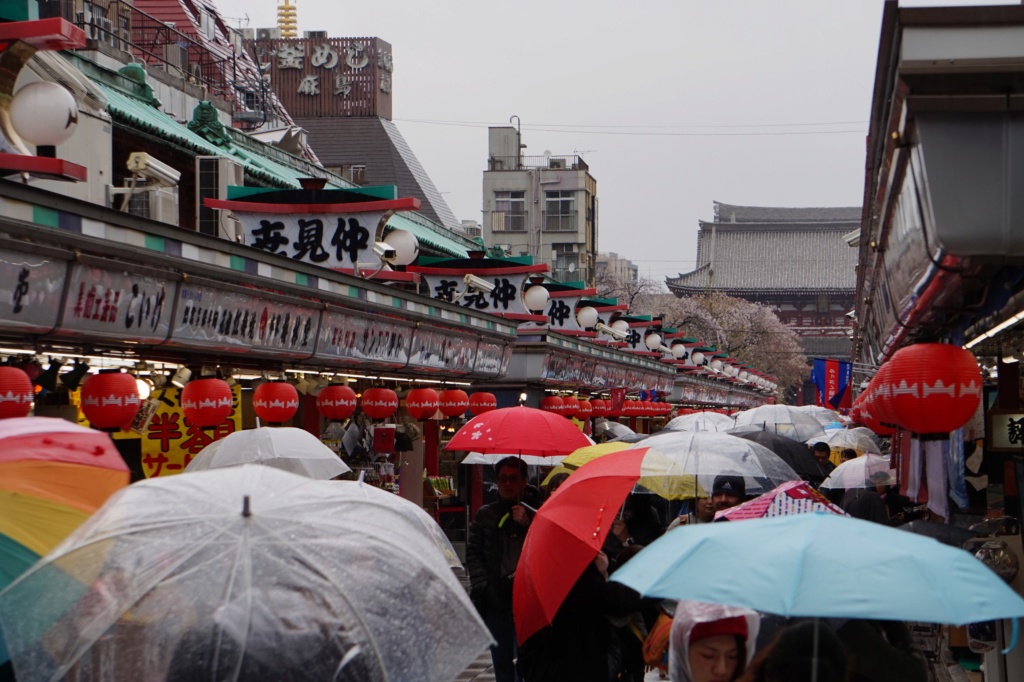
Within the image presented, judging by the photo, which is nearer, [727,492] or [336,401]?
[727,492]

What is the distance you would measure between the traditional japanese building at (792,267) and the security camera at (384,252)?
240ft

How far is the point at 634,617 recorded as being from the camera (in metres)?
8.21

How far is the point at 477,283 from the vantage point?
21.6m

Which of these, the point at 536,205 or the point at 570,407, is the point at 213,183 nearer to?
the point at 570,407

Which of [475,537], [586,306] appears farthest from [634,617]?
[586,306]

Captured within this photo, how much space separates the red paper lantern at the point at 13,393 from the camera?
8500 mm

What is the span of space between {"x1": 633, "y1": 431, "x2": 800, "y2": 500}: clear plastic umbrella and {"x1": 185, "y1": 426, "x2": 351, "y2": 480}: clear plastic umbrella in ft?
9.05

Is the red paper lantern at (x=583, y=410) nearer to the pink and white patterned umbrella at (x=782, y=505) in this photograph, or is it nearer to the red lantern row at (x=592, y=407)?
the red lantern row at (x=592, y=407)

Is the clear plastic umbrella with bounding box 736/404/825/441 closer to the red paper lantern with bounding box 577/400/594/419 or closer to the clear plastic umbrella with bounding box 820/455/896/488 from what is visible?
the red paper lantern with bounding box 577/400/594/419

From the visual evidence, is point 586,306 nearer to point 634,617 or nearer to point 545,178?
point 634,617

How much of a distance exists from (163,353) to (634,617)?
5.72 metres

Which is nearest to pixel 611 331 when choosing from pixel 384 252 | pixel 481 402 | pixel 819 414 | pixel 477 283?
pixel 819 414

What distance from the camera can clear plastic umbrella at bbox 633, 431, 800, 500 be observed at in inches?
391

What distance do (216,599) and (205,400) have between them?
23.9 ft
